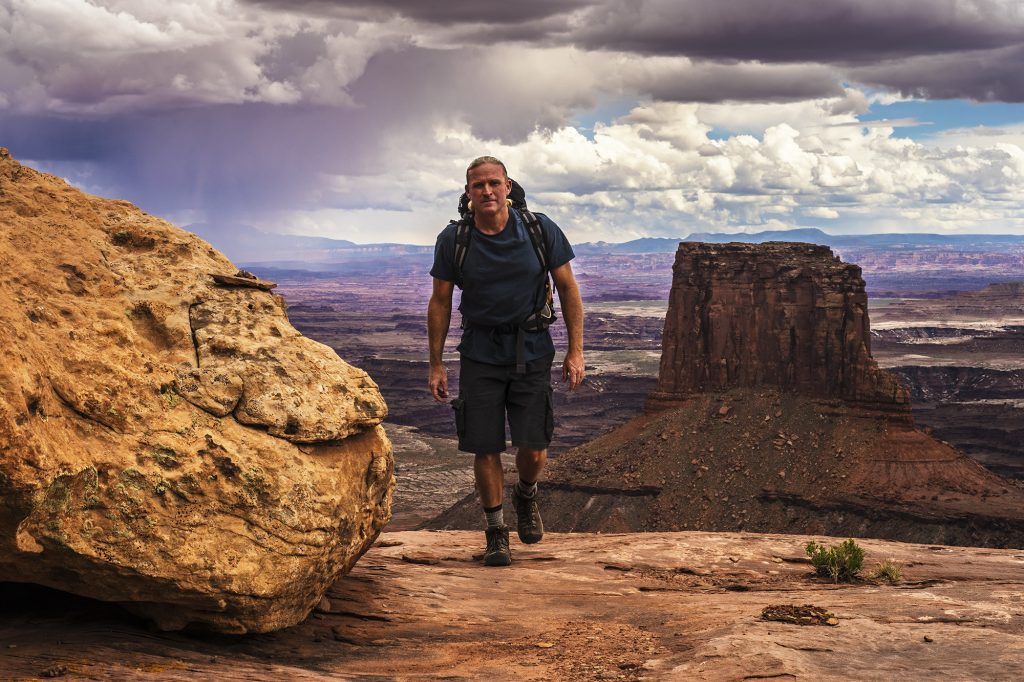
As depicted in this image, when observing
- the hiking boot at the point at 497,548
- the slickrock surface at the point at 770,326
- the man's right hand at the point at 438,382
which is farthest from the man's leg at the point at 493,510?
the slickrock surface at the point at 770,326

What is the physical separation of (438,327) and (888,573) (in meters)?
3.62

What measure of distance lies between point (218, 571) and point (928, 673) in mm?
3439

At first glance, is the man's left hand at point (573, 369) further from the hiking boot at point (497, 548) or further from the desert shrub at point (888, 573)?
the desert shrub at point (888, 573)

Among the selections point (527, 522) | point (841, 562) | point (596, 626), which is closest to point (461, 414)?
point (527, 522)

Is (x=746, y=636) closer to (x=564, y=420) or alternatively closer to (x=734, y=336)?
(x=734, y=336)

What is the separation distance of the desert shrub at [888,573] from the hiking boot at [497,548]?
8.54ft

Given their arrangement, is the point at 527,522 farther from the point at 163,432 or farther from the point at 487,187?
the point at 163,432

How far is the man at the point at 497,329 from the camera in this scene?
795 centimetres

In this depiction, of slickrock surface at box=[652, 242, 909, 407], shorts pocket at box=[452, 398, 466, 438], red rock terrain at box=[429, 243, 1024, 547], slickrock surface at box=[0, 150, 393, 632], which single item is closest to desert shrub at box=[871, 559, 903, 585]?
shorts pocket at box=[452, 398, 466, 438]

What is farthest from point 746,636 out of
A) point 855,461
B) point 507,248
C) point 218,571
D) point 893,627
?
point 855,461

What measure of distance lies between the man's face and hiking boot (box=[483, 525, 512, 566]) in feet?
7.72

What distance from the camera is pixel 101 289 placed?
21.5 feet

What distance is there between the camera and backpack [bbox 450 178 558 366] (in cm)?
797

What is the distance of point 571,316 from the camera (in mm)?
8570
